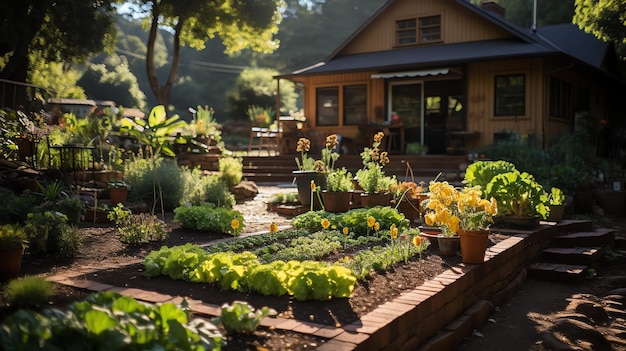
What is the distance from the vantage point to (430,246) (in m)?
5.28

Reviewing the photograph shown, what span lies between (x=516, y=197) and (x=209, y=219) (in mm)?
3477

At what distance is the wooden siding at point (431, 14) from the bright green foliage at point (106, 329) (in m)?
15.4

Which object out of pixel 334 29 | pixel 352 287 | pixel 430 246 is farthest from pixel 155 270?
pixel 334 29

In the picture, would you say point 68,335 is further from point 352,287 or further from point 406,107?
point 406,107

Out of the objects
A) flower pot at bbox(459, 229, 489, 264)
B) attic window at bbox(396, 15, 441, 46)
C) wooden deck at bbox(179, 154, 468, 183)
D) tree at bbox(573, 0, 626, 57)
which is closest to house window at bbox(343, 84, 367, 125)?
attic window at bbox(396, 15, 441, 46)

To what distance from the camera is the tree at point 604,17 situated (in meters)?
11.2

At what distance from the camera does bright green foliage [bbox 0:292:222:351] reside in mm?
1953

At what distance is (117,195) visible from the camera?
7379 millimetres

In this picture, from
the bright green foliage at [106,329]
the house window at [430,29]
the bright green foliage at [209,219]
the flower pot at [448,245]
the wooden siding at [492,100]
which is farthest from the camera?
the house window at [430,29]

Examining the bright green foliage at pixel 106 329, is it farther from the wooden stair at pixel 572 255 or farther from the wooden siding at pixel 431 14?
the wooden siding at pixel 431 14

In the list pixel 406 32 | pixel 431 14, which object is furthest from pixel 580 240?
pixel 406 32

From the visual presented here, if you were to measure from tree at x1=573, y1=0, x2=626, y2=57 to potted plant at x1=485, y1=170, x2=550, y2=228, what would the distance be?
6667mm

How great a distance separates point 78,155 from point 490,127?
1072 centimetres

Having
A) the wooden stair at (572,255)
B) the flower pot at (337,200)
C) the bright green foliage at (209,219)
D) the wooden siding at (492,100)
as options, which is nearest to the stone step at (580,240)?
the wooden stair at (572,255)
